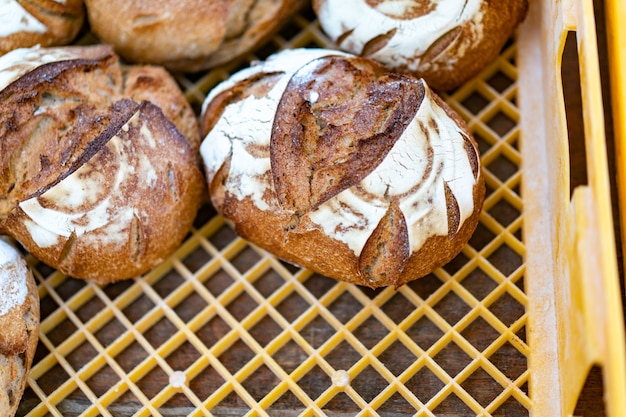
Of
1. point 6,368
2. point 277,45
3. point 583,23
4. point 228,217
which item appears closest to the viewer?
point 583,23

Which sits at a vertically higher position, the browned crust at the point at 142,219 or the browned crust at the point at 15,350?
the browned crust at the point at 142,219

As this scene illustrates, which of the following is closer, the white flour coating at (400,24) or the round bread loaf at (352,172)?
the round bread loaf at (352,172)

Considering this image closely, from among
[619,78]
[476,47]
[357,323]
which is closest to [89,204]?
[357,323]

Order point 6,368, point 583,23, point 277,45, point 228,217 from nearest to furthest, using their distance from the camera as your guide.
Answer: point 583,23 → point 6,368 → point 228,217 → point 277,45

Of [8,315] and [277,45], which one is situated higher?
[277,45]

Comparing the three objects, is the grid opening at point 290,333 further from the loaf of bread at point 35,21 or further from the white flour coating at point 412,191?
the loaf of bread at point 35,21

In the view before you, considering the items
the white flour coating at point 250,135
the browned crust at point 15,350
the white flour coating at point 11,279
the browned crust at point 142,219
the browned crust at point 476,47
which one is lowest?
the browned crust at point 15,350

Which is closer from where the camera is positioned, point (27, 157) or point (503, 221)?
point (27, 157)

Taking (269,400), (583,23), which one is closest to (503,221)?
(583,23)

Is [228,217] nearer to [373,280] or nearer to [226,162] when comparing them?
[226,162]

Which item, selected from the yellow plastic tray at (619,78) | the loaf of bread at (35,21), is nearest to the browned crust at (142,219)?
the loaf of bread at (35,21)
